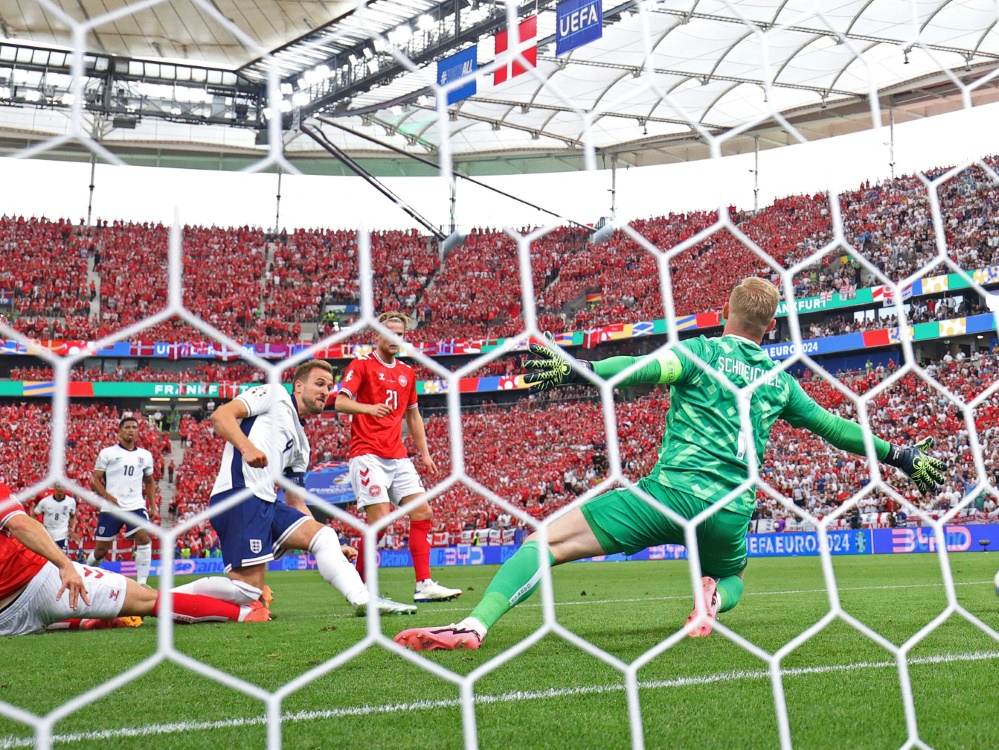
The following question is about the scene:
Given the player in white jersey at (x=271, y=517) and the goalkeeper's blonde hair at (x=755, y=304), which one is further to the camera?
the player in white jersey at (x=271, y=517)

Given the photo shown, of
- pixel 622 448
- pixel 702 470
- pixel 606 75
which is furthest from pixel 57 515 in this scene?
pixel 606 75

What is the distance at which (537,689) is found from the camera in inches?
89.4

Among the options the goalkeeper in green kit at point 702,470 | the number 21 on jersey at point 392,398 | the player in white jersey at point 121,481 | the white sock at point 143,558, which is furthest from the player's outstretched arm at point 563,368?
the white sock at point 143,558

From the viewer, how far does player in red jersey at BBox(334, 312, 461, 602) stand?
5.25 meters

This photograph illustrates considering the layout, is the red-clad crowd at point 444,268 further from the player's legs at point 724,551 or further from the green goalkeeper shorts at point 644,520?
the green goalkeeper shorts at point 644,520

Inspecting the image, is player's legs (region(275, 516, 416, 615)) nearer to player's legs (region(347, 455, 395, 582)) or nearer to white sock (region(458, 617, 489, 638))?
player's legs (region(347, 455, 395, 582))

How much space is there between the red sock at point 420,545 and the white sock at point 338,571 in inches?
51.5

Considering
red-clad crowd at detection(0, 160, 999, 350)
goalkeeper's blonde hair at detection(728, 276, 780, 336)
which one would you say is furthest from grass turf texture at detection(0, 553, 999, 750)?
red-clad crowd at detection(0, 160, 999, 350)

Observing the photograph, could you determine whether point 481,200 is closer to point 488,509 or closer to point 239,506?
point 239,506

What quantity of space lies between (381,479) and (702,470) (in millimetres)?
2820

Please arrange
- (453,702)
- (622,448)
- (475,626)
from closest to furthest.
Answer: (453,702), (475,626), (622,448)

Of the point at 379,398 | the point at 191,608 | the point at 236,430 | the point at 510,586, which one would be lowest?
the point at 191,608

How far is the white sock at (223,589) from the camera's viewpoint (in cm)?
430

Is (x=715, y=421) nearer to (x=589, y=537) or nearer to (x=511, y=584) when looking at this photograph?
(x=589, y=537)
